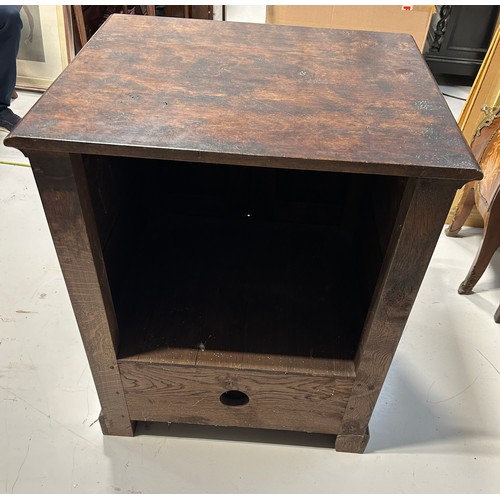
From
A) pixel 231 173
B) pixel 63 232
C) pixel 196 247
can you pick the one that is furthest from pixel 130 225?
pixel 63 232

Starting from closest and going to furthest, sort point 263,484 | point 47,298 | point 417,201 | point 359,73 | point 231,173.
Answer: point 417,201, point 359,73, point 263,484, point 231,173, point 47,298

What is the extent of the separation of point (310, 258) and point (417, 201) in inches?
21.3

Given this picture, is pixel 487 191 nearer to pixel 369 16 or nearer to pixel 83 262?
pixel 83 262

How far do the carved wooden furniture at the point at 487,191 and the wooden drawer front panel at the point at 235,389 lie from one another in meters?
0.71

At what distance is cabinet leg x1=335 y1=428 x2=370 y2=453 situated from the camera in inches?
42.3

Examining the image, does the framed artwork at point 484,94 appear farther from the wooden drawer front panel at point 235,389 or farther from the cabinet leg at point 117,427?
the cabinet leg at point 117,427

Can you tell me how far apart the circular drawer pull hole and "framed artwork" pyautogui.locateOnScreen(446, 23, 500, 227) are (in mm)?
1085

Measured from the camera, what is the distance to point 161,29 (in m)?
1.07

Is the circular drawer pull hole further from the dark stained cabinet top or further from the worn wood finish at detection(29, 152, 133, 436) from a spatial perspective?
the dark stained cabinet top

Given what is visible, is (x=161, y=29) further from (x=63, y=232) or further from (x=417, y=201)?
(x=417, y=201)

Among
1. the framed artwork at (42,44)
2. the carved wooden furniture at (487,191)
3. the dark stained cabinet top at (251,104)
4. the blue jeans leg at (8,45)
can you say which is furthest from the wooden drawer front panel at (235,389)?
the framed artwork at (42,44)

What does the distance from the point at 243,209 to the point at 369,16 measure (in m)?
1.76

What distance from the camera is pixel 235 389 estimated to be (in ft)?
3.24

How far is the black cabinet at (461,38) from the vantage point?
8.92 ft
